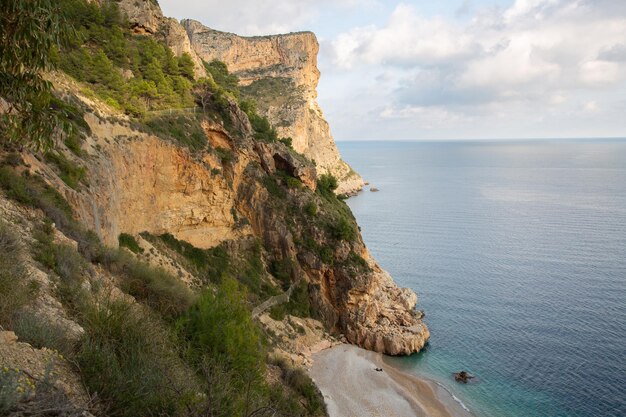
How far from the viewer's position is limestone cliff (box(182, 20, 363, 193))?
99694 mm

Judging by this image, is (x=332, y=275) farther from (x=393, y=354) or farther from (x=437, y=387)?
(x=437, y=387)

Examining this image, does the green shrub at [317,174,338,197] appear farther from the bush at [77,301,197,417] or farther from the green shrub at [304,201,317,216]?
the bush at [77,301,197,417]

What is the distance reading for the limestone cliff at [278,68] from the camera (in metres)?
99.7

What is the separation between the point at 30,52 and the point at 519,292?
1861 inches

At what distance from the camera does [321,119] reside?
392ft

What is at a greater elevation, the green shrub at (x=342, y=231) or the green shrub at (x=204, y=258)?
the green shrub at (x=342, y=231)

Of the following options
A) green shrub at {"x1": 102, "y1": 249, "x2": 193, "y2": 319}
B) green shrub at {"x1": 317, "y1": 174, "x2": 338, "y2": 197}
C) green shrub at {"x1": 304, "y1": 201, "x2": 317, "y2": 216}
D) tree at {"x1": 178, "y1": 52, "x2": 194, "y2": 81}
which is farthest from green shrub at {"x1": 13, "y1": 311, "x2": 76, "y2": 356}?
tree at {"x1": 178, "y1": 52, "x2": 194, "y2": 81}

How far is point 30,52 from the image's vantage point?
22.1 feet

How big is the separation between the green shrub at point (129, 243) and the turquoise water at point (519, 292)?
21.6m

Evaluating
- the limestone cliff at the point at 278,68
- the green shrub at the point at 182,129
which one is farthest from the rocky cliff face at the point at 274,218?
the limestone cliff at the point at 278,68

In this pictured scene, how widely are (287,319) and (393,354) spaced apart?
915cm

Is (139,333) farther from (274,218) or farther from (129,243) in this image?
(274,218)

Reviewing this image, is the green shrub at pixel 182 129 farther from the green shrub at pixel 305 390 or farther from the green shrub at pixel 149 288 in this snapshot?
the green shrub at pixel 305 390

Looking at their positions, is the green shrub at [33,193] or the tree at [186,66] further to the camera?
the tree at [186,66]
